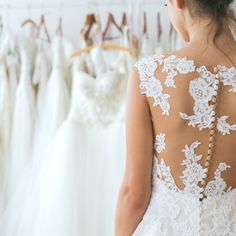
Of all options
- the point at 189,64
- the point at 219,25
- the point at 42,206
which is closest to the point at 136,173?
the point at 189,64

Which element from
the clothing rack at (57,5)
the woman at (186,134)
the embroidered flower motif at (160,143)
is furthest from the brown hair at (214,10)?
the clothing rack at (57,5)

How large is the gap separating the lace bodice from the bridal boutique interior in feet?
2.26

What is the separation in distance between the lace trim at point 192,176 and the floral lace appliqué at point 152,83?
0.12 m

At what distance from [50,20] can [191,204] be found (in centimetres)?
152

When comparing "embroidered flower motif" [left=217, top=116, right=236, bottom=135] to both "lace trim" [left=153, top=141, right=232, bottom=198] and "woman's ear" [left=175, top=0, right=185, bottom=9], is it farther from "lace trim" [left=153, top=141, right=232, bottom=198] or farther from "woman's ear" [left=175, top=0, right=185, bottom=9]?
"woman's ear" [left=175, top=0, right=185, bottom=9]

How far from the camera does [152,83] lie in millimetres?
1041

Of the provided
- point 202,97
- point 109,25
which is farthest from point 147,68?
point 109,25

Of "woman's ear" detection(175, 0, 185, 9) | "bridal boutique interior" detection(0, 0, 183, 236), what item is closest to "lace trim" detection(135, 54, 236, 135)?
"woman's ear" detection(175, 0, 185, 9)

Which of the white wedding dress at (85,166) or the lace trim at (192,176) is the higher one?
the lace trim at (192,176)

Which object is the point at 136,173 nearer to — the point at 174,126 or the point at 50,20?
the point at 174,126

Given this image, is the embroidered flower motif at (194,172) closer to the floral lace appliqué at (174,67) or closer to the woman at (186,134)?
the woman at (186,134)

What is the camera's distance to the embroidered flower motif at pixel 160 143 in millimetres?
1047

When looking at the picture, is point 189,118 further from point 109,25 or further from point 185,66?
point 109,25

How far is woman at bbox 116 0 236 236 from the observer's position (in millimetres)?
1014
